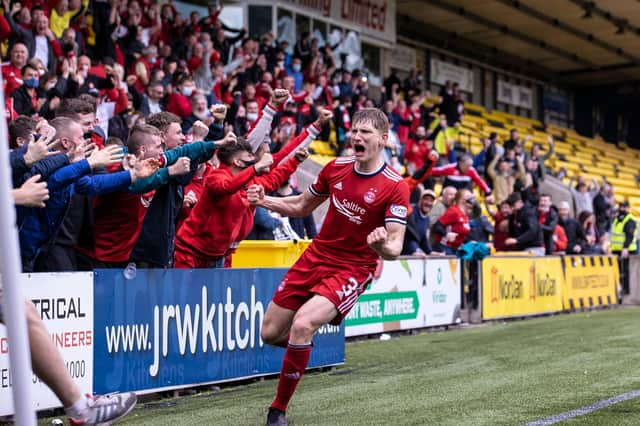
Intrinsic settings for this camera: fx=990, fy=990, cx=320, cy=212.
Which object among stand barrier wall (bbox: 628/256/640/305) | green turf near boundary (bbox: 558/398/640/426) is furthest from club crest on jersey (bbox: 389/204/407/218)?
stand barrier wall (bbox: 628/256/640/305)

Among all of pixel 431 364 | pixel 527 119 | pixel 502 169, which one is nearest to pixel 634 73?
pixel 527 119

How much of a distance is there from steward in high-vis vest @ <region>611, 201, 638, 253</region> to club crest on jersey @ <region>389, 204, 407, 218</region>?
59.8 ft

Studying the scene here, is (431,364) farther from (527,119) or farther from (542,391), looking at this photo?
(527,119)

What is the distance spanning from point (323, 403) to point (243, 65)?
39.6ft

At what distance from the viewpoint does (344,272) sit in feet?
22.3

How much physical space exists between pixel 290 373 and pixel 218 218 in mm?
2812

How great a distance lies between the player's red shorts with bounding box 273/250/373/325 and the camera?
671cm

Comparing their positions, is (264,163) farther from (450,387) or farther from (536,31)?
(536,31)

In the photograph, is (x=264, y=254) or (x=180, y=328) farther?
(x=264, y=254)

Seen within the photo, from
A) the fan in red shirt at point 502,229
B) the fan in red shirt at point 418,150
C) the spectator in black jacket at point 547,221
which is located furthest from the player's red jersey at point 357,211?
the fan in red shirt at point 418,150

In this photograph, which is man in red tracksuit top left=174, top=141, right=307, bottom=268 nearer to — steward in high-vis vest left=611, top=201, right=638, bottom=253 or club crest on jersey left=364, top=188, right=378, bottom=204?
club crest on jersey left=364, top=188, right=378, bottom=204

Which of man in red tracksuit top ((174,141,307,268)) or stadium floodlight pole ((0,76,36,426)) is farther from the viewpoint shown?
man in red tracksuit top ((174,141,307,268))

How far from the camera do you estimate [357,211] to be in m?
6.83

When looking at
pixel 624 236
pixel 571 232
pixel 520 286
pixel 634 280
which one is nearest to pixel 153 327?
pixel 520 286
